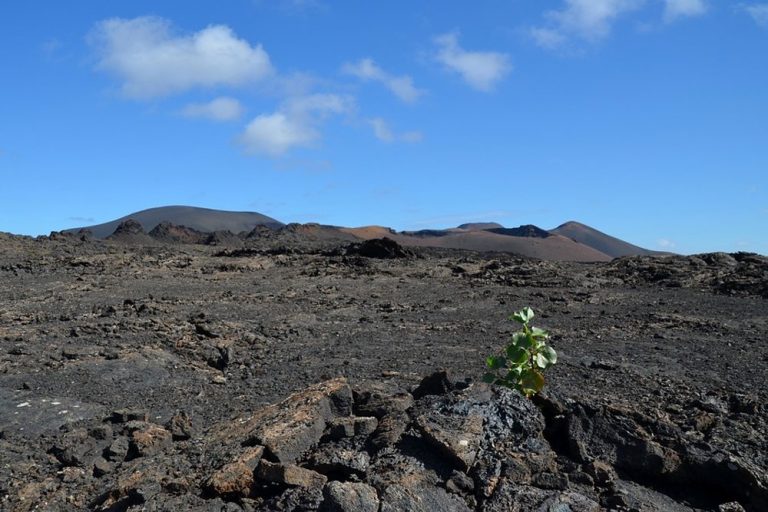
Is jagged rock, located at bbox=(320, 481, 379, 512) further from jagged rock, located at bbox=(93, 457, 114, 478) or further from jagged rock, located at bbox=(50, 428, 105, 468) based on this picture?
jagged rock, located at bbox=(50, 428, 105, 468)

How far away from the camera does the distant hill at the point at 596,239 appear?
28375 millimetres

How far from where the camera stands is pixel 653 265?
653 inches

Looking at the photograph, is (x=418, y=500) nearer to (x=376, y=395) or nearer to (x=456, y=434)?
(x=456, y=434)

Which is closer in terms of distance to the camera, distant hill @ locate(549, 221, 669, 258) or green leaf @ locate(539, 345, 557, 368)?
green leaf @ locate(539, 345, 557, 368)

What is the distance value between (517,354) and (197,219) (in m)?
31.0

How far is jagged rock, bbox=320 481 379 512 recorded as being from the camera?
10.2ft

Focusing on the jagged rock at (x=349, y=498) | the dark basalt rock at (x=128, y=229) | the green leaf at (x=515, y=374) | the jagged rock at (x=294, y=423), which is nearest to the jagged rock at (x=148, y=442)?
the jagged rock at (x=294, y=423)

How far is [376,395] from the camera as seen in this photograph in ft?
14.6

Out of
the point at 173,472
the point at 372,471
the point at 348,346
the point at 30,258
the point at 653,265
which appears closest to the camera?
the point at 372,471

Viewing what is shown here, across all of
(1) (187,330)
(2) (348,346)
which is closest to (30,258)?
(1) (187,330)

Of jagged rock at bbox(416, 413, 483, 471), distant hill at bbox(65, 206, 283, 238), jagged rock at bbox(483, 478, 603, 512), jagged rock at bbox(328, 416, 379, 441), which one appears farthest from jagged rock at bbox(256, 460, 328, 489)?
distant hill at bbox(65, 206, 283, 238)

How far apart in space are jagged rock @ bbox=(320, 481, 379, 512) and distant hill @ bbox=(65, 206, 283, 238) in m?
30.0

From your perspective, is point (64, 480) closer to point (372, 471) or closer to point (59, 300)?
point (372, 471)

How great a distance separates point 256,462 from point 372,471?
0.57m
